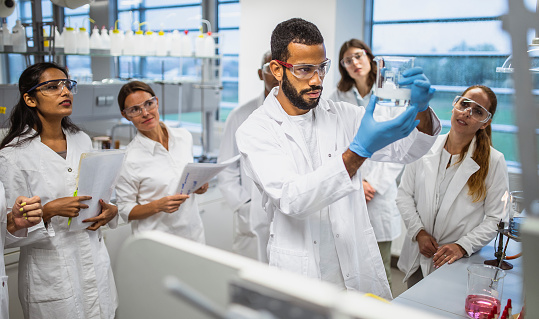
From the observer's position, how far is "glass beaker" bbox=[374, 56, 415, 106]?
1509 mm

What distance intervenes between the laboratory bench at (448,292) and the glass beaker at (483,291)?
41mm

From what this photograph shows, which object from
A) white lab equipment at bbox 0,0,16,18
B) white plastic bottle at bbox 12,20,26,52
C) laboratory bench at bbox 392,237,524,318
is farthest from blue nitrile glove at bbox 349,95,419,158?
white lab equipment at bbox 0,0,16,18

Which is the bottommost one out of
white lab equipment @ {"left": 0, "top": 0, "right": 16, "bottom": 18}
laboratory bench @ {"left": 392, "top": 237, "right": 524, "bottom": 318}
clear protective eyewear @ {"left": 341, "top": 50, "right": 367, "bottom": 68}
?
laboratory bench @ {"left": 392, "top": 237, "right": 524, "bottom": 318}

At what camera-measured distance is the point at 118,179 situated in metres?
2.34

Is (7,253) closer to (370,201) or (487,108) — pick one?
(370,201)

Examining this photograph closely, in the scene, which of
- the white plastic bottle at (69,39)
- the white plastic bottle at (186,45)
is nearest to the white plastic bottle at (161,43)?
the white plastic bottle at (186,45)

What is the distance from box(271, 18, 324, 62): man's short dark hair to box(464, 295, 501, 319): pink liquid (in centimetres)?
103

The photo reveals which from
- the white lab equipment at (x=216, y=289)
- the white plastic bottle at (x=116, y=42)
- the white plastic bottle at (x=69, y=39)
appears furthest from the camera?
the white plastic bottle at (x=116, y=42)

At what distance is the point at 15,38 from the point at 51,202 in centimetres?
143

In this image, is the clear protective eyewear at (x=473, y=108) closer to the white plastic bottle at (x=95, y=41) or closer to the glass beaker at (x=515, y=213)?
the glass beaker at (x=515, y=213)

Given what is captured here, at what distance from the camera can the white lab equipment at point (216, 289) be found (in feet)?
1.76

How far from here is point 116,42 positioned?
11.1 feet

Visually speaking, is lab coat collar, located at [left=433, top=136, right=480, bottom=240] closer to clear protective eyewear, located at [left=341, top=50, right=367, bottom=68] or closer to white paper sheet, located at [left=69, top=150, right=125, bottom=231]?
clear protective eyewear, located at [left=341, top=50, right=367, bottom=68]

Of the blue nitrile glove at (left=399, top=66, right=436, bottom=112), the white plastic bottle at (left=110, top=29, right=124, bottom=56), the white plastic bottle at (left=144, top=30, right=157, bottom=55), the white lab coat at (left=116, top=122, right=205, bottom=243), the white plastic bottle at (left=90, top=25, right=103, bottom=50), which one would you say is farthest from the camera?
the white plastic bottle at (left=144, top=30, right=157, bottom=55)
